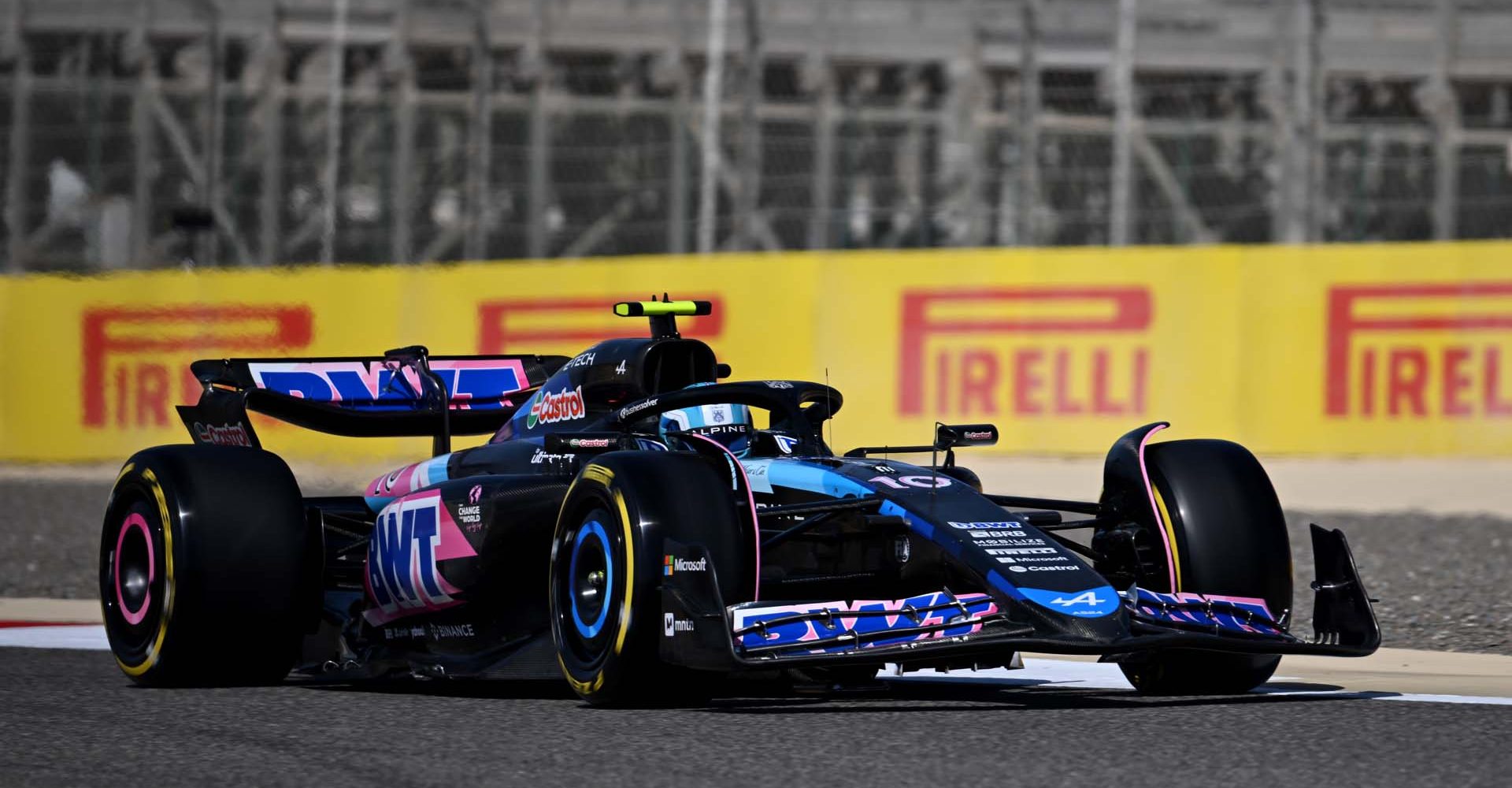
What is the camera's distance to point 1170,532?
687cm

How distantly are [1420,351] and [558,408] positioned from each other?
7304 millimetres

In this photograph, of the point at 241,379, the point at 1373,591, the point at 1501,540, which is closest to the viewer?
the point at 241,379

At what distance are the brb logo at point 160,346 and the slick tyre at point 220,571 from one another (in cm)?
947

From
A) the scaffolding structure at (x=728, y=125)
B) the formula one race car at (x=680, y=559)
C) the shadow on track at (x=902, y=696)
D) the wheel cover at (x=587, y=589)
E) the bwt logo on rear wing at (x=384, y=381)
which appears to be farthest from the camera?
the scaffolding structure at (x=728, y=125)

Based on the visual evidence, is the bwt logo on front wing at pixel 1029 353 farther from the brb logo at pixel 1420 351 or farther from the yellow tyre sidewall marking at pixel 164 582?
the yellow tyre sidewall marking at pixel 164 582

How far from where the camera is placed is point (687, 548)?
6.23 meters

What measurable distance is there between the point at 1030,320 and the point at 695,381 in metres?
6.87

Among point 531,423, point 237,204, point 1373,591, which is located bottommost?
point 1373,591

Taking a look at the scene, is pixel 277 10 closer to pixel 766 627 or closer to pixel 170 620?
pixel 170 620

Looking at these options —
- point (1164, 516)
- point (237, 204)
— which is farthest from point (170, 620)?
point (237, 204)

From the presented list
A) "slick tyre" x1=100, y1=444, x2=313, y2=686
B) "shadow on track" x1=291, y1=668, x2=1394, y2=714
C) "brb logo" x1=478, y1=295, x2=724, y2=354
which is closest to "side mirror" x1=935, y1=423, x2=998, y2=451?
"shadow on track" x1=291, y1=668, x2=1394, y2=714

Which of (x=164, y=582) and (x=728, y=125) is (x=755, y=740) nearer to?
(x=164, y=582)

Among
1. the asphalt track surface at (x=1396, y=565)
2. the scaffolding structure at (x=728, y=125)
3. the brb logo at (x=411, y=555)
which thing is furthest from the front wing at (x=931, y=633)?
the scaffolding structure at (x=728, y=125)

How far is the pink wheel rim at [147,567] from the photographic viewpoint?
7602 mm
